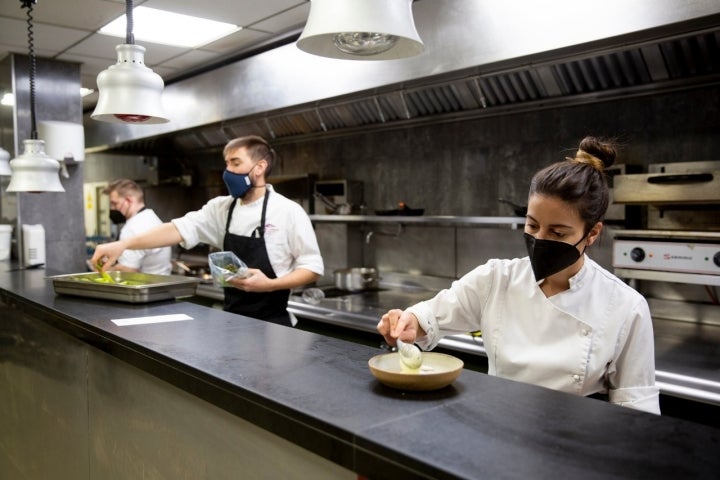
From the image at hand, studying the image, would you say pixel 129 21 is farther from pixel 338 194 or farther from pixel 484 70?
pixel 338 194

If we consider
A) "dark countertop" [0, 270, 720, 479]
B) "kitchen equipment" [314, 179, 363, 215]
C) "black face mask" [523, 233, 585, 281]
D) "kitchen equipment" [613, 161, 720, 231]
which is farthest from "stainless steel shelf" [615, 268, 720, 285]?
"kitchen equipment" [314, 179, 363, 215]

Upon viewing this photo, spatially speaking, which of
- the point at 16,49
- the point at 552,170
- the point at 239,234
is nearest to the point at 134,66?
the point at 239,234

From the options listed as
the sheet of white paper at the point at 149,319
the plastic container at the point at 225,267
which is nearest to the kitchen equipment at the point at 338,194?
the plastic container at the point at 225,267

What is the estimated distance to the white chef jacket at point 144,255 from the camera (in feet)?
14.7

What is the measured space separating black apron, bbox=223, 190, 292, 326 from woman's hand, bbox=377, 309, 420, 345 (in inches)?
61.5

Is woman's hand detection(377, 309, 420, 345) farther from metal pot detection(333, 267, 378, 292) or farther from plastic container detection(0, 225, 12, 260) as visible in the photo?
plastic container detection(0, 225, 12, 260)

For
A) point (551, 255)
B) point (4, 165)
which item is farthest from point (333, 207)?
point (551, 255)

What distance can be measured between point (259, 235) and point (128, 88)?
1048 mm

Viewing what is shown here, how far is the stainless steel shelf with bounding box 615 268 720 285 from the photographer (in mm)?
2719

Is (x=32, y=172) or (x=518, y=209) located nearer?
(x=32, y=172)

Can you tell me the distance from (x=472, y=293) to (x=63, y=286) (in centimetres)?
206

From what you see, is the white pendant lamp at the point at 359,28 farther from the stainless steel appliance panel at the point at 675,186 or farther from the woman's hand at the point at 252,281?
the stainless steel appliance panel at the point at 675,186

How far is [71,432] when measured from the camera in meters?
2.53

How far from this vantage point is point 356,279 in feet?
15.6
